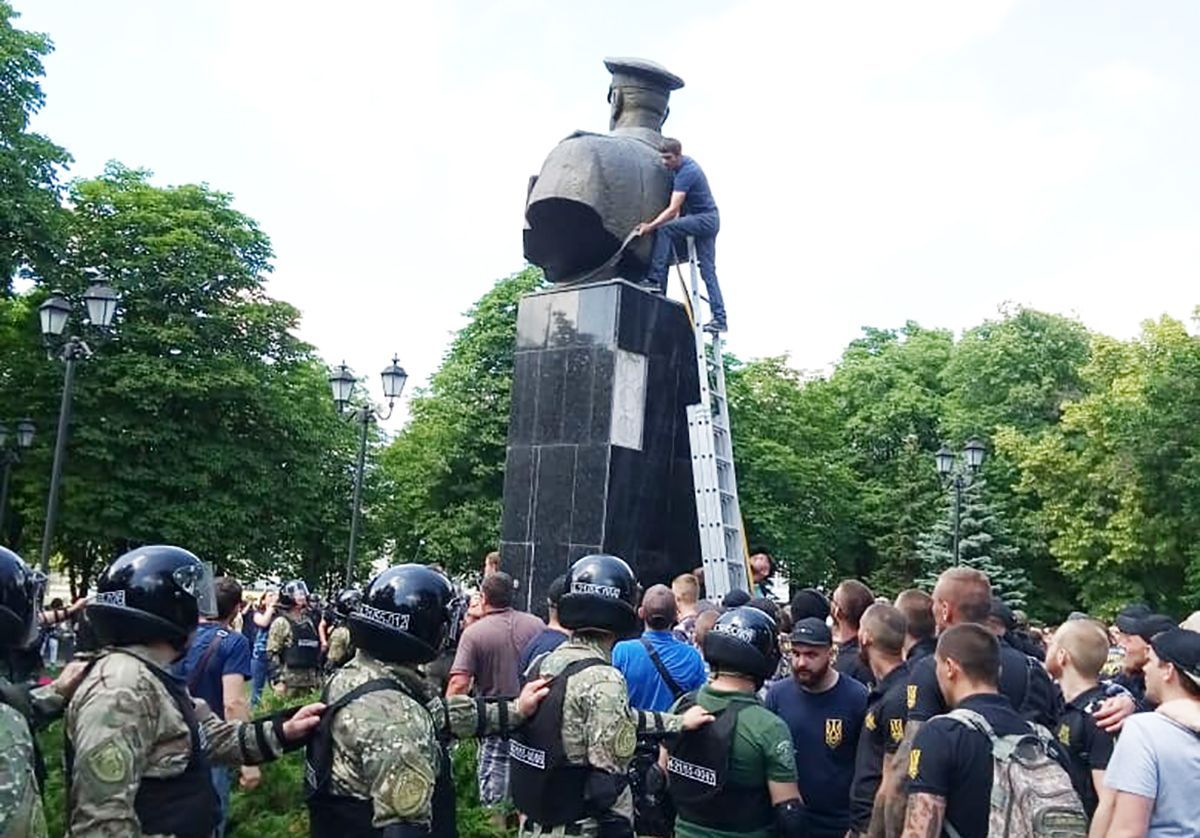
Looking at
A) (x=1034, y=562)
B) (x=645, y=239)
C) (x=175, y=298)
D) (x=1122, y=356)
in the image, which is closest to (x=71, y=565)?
(x=175, y=298)

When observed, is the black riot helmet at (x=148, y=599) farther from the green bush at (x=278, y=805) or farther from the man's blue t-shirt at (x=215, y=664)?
the green bush at (x=278, y=805)

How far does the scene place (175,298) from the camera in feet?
124

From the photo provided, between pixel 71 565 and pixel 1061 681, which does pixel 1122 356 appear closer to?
pixel 71 565

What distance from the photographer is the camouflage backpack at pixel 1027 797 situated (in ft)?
13.2

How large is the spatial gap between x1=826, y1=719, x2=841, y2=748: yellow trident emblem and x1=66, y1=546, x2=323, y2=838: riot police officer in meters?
2.75

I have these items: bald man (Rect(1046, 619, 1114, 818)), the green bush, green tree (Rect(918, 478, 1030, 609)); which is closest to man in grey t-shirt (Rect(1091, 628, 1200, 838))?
bald man (Rect(1046, 619, 1114, 818))

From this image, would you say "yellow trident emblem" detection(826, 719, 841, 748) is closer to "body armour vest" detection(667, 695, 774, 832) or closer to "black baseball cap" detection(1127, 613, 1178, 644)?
"body armour vest" detection(667, 695, 774, 832)

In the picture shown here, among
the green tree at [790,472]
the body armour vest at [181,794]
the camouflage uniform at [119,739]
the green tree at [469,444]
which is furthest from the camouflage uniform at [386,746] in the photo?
the green tree at [790,472]

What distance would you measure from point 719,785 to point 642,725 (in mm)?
395

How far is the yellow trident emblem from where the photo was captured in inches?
229

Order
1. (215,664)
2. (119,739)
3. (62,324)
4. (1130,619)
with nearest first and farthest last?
(119,739)
(1130,619)
(215,664)
(62,324)

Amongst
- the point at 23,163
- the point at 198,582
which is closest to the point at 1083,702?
the point at 198,582

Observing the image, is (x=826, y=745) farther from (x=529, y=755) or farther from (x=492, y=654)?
(x=492, y=654)

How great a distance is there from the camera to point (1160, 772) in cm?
419
